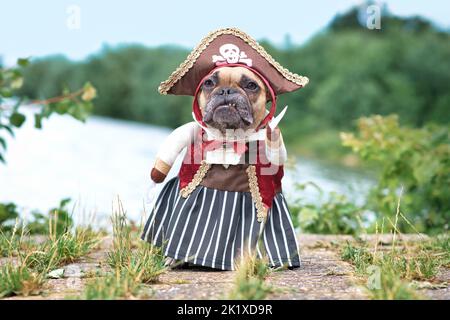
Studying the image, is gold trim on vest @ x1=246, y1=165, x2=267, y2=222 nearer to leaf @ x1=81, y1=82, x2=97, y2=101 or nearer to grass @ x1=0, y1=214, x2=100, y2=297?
grass @ x1=0, y1=214, x2=100, y2=297

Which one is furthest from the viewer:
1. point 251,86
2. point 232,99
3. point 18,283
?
point 251,86

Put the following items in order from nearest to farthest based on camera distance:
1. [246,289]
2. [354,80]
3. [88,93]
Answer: [246,289]
[88,93]
[354,80]

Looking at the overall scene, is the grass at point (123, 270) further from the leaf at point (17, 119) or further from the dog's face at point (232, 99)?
the leaf at point (17, 119)

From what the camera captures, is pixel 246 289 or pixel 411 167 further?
pixel 411 167

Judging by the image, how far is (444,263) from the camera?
3.77 m

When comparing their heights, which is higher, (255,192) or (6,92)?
(6,92)

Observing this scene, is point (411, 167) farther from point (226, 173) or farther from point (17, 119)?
point (17, 119)

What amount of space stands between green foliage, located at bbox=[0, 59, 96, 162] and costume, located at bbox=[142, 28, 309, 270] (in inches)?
56.2

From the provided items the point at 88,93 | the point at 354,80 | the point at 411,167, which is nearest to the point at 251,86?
the point at 88,93

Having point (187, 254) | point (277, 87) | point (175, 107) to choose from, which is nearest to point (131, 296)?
point (187, 254)

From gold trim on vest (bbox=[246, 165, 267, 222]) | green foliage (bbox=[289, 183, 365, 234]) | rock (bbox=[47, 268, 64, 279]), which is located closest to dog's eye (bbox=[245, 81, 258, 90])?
gold trim on vest (bbox=[246, 165, 267, 222])

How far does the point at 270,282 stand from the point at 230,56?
4.32 ft

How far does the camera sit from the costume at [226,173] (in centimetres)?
389

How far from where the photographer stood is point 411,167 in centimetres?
677
